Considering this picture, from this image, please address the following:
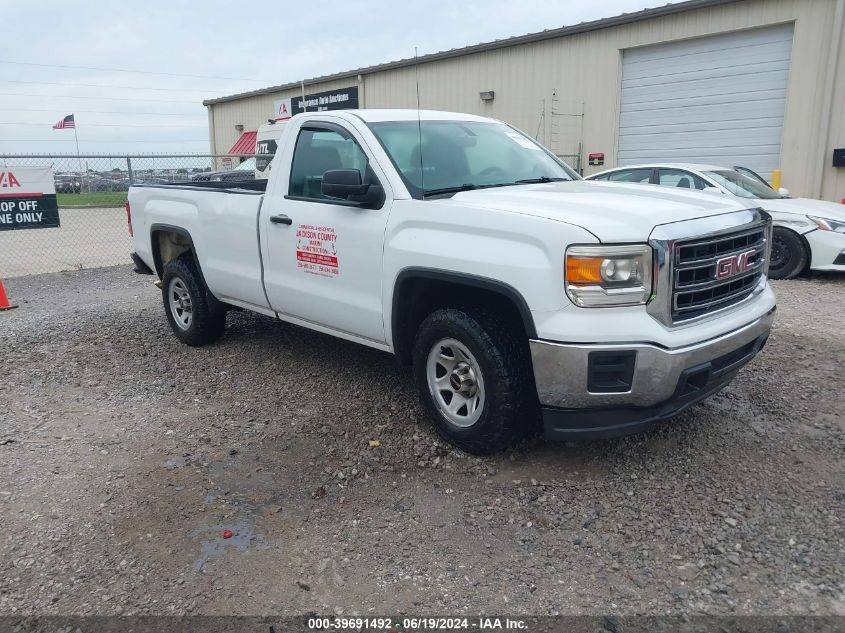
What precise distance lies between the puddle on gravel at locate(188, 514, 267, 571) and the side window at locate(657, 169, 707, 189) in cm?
805

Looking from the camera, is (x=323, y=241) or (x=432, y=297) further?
(x=323, y=241)

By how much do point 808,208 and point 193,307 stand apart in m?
7.71

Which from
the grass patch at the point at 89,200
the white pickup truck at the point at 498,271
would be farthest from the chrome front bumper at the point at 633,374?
the grass patch at the point at 89,200

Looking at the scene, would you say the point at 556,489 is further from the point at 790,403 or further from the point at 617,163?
the point at 617,163

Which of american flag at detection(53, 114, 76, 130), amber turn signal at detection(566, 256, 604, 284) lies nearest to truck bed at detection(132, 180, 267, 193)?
amber turn signal at detection(566, 256, 604, 284)

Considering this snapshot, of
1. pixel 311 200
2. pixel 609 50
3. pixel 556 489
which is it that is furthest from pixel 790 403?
pixel 609 50

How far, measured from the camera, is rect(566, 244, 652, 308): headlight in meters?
3.26

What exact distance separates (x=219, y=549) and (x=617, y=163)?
15074 mm

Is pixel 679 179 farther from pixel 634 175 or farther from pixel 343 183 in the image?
pixel 343 183

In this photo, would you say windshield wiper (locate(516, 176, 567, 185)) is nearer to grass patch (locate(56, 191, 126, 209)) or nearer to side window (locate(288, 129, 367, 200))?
side window (locate(288, 129, 367, 200))

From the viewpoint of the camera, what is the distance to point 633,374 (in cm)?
326

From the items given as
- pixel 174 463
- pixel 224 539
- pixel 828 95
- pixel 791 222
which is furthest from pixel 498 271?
pixel 828 95

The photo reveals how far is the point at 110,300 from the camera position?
8.56m

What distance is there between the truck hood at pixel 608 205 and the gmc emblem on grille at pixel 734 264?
25 cm
